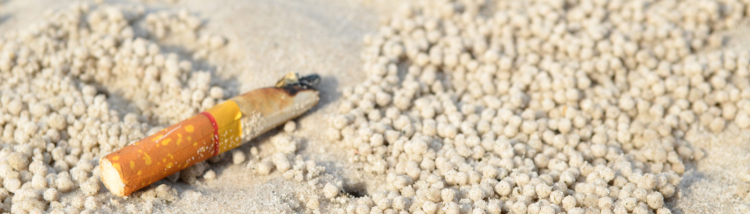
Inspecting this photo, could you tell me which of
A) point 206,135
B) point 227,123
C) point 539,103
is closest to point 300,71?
point 227,123

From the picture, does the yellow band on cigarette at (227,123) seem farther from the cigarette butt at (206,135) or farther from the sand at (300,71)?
the sand at (300,71)

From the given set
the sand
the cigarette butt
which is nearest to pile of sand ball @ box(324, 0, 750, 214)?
the sand

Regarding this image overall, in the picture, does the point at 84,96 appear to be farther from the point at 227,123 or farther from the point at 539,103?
the point at 539,103

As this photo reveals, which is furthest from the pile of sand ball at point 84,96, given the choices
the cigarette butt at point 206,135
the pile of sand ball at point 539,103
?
the pile of sand ball at point 539,103

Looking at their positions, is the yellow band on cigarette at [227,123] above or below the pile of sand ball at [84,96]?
below

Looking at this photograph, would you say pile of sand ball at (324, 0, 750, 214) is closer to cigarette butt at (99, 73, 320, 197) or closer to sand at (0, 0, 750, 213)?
sand at (0, 0, 750, 213)
